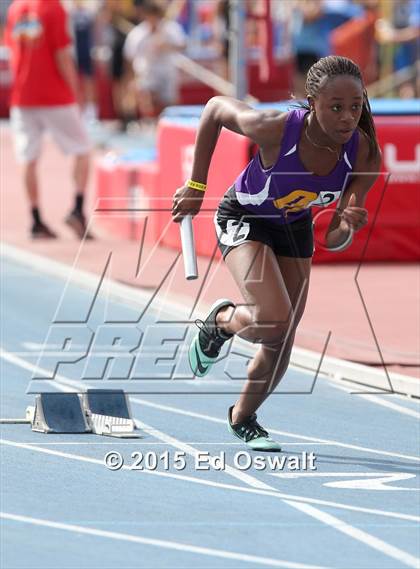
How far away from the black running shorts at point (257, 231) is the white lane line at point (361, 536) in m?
1.35

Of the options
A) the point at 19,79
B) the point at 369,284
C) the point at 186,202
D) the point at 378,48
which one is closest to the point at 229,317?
the point at 186,202

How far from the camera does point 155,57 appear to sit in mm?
24812

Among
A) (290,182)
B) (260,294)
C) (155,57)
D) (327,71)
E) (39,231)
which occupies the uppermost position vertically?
(327,71)

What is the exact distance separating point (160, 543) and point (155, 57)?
19146 millimetres

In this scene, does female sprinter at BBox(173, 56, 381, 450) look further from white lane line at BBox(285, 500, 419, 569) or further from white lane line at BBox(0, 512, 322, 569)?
white lane line at BBox(0, 512, 322, 569)

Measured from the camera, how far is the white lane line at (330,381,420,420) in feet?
28.9

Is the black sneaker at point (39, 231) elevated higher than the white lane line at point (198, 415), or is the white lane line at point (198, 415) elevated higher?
the black sneaker at point (39, 231)

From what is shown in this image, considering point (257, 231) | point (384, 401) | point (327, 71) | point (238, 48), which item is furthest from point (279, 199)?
point (238, 48)

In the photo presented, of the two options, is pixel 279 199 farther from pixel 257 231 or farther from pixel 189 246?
pixel 189 246

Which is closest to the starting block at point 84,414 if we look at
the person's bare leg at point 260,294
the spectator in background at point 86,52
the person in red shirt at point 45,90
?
the person's bare leg at point 260,294

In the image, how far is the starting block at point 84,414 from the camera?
318 inches

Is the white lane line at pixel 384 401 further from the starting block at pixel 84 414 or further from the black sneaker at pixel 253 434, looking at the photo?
the starting block at pixel 84 414

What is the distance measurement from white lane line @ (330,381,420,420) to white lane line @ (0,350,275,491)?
4.75 feet

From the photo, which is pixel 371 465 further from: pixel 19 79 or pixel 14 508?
pixel 19 79
